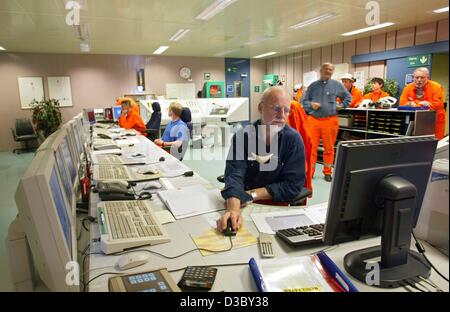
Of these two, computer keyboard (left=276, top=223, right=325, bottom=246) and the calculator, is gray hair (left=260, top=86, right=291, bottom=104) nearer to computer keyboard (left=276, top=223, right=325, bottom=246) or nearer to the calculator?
computer keyboard (left=276, top=223, right=325, bottom=246)

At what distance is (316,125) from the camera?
4.99m

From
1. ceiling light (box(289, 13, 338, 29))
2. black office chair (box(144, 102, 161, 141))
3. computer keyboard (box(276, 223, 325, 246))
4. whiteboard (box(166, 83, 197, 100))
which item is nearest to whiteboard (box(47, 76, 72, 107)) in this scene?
whiteboard (box(166, 83, 197, 100))

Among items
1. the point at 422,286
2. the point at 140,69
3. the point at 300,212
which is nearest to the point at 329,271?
the point at 422,286

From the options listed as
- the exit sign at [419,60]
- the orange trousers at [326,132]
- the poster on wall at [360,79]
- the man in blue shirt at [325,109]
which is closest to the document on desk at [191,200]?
the man in blue shirt at [325,109]

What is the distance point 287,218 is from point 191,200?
572 mm

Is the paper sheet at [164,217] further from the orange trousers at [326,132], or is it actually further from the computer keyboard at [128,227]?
the orange trousers at [326,132]

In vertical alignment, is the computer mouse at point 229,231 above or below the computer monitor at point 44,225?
below

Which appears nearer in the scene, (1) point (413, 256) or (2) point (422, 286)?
(2) point (422, 286)

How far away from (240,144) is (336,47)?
7.91 metres

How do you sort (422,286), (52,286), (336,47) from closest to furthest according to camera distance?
1. (52,286)
2. (422,286)
3. (336,47)

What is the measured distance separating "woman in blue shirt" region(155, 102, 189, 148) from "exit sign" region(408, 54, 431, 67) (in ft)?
17.2

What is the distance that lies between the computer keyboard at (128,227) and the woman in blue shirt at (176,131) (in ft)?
8.22

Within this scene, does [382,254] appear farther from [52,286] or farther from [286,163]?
[52,286]

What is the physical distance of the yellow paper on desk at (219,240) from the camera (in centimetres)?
130
